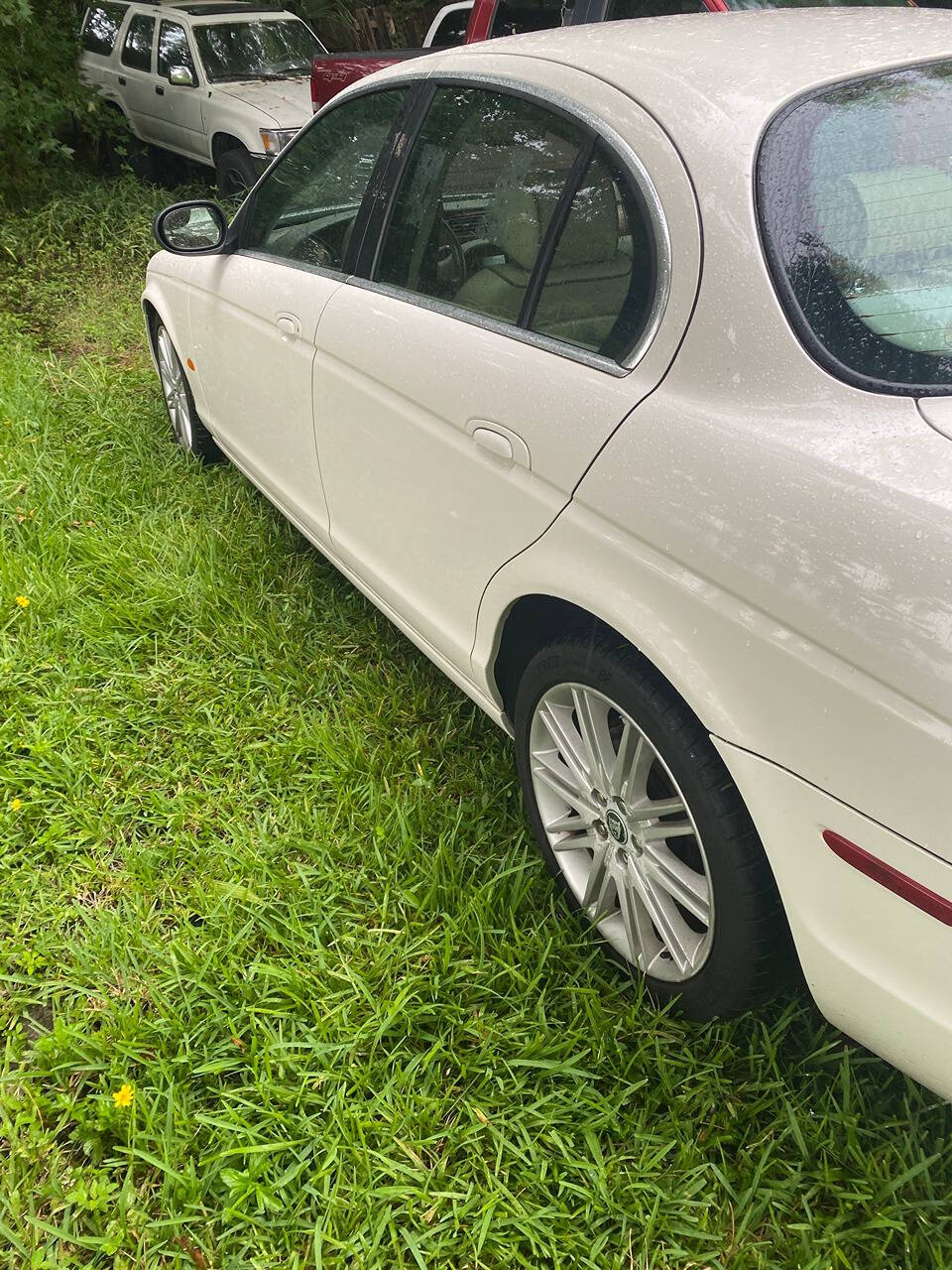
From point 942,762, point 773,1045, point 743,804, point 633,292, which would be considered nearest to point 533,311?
point 633,292

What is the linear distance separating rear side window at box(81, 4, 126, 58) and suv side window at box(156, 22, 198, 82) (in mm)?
1147

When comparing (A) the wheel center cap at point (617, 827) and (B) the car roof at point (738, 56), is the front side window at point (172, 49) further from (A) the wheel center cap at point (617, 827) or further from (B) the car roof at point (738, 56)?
(A) the wheel center cap at point (617, 827)

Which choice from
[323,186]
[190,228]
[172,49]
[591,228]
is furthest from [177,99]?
[591,228]

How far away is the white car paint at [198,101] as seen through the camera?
720cm

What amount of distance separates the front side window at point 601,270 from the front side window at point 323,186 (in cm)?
90

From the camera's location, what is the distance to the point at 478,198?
217 centimetres

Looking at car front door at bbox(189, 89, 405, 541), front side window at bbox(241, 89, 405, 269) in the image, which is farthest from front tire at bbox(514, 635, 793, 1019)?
front side window at bbox(241, 89, 405, 269)

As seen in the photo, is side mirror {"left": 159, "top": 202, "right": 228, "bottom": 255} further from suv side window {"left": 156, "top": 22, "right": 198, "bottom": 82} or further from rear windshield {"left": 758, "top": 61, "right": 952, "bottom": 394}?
suv side window {"left": 156, "top": 22, "right": 198, "bottom": 82}

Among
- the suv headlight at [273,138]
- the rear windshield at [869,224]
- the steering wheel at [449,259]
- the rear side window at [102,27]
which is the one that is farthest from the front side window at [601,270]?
the rear side window at [102,27]

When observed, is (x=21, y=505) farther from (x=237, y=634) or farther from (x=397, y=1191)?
(x=397, y=1191)

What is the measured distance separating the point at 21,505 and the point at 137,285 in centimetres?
313

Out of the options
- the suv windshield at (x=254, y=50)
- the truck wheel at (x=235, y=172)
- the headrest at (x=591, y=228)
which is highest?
the headrest at (x=591, y=228)

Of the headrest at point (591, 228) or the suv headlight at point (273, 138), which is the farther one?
the suv headlight at point (273, 138)

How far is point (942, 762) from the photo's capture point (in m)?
1.20
